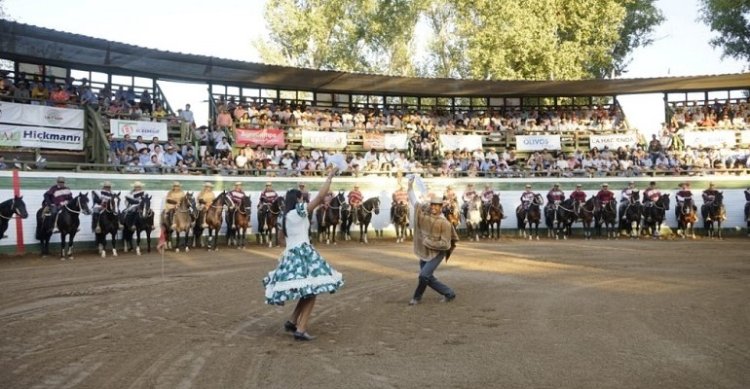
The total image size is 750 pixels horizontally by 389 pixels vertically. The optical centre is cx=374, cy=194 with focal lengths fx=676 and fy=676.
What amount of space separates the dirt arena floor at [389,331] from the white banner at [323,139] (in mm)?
15131

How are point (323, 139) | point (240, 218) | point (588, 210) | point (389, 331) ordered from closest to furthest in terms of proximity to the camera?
point (389, 331), point (240, 218), point (588, 210), point (323, 139)

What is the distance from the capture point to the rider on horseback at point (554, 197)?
90.2ft

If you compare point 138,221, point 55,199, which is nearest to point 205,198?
point 138,221

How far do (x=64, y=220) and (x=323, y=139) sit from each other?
13811mm

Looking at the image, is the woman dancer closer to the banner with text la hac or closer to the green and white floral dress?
the green and white floral dress

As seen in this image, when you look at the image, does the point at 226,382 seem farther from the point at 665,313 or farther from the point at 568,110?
the point at 568,110

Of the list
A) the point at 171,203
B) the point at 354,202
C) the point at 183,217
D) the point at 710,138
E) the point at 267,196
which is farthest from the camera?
the point at 710,138

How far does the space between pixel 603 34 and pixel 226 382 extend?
4293 cm

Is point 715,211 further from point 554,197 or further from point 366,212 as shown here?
point 366,212

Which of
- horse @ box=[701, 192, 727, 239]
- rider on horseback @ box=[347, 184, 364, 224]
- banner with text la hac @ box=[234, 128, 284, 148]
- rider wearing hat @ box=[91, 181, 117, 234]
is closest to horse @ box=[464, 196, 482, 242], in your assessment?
rider on horseback @ box=[347, 184, 364, 224]

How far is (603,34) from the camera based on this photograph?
44.0 meters

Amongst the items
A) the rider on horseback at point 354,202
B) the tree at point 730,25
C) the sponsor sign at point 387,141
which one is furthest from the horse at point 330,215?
the tree at point 730,25

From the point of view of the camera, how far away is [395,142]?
3172cm

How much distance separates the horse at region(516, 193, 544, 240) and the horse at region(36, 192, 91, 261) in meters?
16.4
